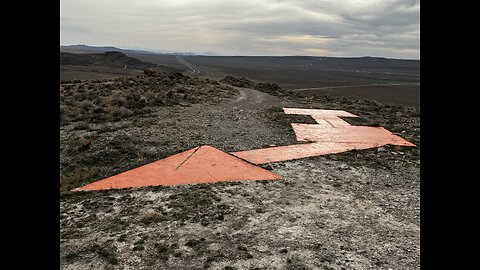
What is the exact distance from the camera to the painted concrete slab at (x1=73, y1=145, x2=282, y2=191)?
288 inches

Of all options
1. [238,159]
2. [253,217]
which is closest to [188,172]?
[238,159]

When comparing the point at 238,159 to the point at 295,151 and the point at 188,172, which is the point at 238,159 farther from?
the point at 295,151

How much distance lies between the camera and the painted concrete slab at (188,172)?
288 inches

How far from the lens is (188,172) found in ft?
26.0

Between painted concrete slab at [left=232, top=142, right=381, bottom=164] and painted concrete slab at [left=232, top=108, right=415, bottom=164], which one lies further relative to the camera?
painted concrete slab at [left=232, top=108, right=415, bottom=164]

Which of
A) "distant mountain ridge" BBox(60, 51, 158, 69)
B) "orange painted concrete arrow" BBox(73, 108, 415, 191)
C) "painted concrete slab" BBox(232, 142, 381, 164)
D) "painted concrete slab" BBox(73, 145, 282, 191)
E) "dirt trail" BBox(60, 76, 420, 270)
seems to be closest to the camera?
"dirt trail" BBox(60, 76, 420, 270)

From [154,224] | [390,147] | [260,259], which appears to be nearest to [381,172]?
[390,147]

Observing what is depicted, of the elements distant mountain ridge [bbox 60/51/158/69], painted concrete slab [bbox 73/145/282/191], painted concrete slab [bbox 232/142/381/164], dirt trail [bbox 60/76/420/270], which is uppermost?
distant mountain ridge [bbox 60/51/158/69]

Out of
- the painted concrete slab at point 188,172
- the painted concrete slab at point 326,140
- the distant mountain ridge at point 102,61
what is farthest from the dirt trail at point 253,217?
the distant mountain ridge at point 102,61

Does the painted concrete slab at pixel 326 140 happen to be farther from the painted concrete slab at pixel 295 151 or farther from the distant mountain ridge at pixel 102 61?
the distant mountain ridge at pixel 102 61

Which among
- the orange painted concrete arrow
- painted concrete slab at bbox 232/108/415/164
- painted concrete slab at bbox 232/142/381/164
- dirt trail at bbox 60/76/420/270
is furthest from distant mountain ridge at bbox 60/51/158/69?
dirt trail at bbox 60/76/420/270

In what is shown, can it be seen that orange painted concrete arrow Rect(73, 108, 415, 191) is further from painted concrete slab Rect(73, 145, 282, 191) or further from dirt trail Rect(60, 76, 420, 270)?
dirt trail Rect(60, 76, 420, 270)
